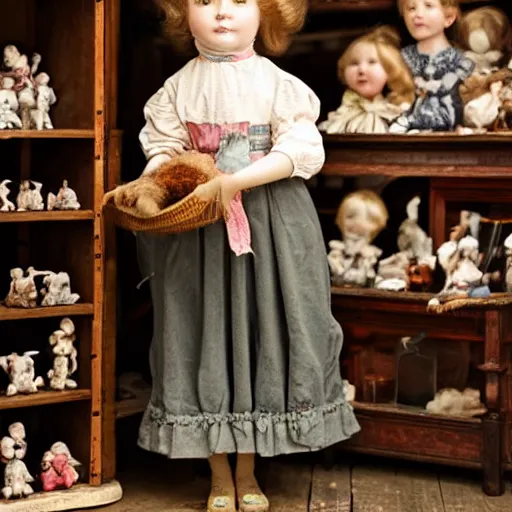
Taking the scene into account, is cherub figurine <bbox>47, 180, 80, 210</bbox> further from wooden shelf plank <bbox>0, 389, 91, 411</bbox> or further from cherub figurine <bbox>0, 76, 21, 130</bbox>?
wooden shelf plank <bbox>0, 389, 91, 411</bbox>

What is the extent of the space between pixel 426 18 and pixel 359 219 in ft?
2.04

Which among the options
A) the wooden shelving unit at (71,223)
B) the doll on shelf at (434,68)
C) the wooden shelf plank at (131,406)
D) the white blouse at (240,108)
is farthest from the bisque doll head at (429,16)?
A: the wooden shelf plank at (131,406)

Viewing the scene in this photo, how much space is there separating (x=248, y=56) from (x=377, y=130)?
49 cm

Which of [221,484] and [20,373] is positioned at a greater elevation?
[20,373]

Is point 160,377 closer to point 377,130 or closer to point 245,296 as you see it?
point 245,296

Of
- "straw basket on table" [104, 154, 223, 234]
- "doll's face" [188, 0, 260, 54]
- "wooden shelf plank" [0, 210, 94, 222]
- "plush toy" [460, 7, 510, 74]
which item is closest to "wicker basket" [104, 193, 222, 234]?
"straw basket on table" [104, 154, 223, 234]

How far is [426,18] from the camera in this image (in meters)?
4.02

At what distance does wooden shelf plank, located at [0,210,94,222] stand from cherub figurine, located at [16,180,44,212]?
5cm

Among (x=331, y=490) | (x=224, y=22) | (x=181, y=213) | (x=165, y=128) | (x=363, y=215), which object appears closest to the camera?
(x=181, y=213)

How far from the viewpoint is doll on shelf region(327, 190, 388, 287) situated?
13.6ft

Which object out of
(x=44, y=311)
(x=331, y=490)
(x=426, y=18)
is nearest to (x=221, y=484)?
(x=331, y=490)

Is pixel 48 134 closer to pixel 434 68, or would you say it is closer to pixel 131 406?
pixel 131 406

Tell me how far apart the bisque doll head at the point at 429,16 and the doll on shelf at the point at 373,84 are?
0.29ft

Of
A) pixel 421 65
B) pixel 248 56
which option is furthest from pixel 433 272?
pixel 248 56
